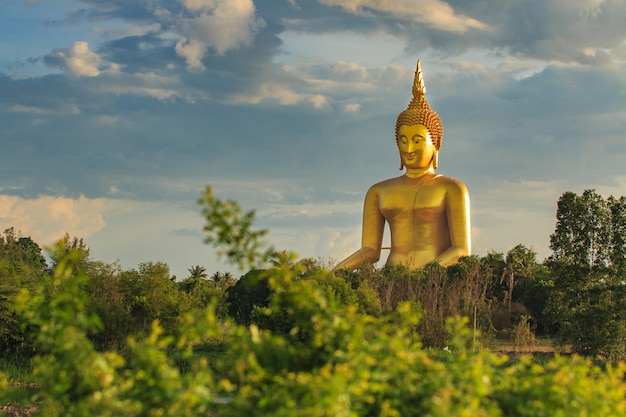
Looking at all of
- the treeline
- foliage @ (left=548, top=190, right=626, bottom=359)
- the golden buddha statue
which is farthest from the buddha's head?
foliage @ (left=548, top=190, right=626, bottom=359)

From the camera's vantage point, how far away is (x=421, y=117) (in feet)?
109

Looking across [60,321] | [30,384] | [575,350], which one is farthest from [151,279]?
[60,321]

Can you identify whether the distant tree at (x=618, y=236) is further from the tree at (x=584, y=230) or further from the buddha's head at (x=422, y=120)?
the buddha's head at (x=422, y=120)

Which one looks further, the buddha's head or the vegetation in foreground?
the buddha's head

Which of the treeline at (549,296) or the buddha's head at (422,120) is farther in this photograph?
the buddha's head at (422,120)

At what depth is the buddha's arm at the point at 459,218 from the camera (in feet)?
108

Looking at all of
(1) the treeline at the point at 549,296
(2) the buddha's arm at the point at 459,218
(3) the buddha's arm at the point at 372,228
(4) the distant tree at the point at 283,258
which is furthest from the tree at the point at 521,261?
(4) the distant tree at the point at 283,258

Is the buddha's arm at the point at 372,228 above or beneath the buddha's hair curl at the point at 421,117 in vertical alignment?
beneath

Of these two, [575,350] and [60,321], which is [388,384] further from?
[575,350]

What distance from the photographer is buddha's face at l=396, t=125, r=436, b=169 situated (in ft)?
109

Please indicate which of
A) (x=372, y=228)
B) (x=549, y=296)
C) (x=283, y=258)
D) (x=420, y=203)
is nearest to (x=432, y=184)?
(x=420, y=203)

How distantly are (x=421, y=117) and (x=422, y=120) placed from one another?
5.2 inches

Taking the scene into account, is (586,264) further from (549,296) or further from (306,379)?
(306,379)

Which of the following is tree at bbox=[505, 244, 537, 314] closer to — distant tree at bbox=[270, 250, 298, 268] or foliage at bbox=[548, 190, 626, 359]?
foliage at bbox=[548, 190, 626, 359]
